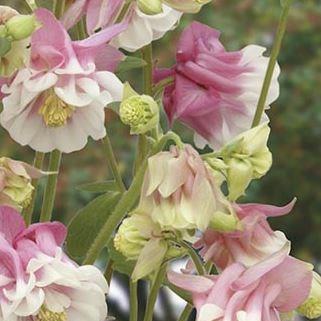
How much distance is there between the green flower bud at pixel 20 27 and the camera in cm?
79

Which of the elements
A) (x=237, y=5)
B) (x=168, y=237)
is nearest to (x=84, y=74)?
(x=168, y=237)

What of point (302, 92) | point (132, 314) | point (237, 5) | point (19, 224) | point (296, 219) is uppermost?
point (19, 224)

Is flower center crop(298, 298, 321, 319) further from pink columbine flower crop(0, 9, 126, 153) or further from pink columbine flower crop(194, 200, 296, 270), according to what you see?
pink columbine flower crop(0, 9, 126, 153)

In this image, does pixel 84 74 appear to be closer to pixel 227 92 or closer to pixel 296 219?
pixel 227 92

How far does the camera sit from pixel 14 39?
31.3 inches

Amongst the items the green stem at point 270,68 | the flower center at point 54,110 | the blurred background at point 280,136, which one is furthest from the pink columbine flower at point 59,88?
the blurred background at point 280,136

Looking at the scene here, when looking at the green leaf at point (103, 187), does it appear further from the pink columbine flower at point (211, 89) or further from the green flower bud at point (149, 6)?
the green flower bud at point (149, 6)

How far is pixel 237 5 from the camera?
2721 millimetres

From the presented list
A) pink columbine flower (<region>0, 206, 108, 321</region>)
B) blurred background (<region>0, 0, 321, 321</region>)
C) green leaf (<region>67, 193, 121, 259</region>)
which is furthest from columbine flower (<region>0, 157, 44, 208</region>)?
blurred background (<region>0, 0, 321, 321</region>)

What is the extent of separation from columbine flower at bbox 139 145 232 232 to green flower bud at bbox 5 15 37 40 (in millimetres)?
110

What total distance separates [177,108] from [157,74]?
0.04 m

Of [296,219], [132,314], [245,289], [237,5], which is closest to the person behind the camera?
[245,289]

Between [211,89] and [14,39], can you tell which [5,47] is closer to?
[14,39]

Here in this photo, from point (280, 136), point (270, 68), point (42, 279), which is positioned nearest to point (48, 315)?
point (42, 279)
